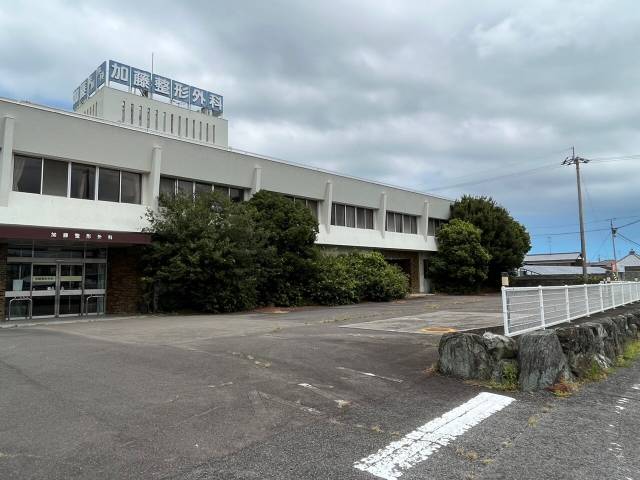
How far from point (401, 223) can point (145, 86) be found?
2308 centimetres

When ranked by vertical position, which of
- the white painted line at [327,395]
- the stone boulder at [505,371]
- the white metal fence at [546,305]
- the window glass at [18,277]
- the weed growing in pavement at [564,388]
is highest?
the window glass at [18,277]

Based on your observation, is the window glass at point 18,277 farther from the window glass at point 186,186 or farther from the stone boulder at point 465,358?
the stone boulder at point 465,358

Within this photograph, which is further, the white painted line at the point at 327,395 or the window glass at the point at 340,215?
the window glass at the point at 340,215

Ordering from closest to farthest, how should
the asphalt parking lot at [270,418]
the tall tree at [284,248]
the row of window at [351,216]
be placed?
the asphalt parking lot at [270,418] → the tall tree at [284,248] → the row of window at [351,216]

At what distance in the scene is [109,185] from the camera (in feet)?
68.0

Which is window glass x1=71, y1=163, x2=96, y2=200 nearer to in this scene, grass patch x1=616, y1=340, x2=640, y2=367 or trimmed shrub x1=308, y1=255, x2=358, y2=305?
trimmed shrub x1=308, y1=255, x2=358, y2=305

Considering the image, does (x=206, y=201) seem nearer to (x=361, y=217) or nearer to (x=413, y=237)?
(x=361, y=217)

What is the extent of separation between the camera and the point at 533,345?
738cm

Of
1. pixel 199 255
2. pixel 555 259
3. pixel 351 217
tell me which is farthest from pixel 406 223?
pixel 555 259

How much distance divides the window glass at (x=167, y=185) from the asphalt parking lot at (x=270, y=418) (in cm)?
1385

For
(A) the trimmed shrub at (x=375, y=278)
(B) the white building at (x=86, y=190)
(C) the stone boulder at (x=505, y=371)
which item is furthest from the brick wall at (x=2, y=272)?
(C) the stone boulder at (x=505, y=371)

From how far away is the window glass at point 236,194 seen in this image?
25.6 meters

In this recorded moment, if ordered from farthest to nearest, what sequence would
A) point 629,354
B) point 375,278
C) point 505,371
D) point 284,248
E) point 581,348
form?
point 375,278, point 284,248, point 629,354, point 581,348, point 505,371

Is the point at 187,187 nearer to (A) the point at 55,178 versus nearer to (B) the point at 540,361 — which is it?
(A) the point at 55,178
